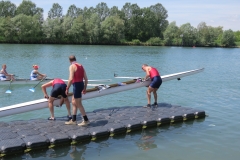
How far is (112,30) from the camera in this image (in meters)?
106

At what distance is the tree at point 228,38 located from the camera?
128 metres

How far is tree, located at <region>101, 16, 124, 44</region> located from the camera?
10355 centimetres

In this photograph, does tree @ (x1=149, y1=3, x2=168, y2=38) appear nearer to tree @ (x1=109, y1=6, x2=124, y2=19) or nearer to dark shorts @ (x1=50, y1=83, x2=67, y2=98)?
tree @ (x1=109, y1=6, x2=124, y2=19)

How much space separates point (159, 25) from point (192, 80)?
372 ft

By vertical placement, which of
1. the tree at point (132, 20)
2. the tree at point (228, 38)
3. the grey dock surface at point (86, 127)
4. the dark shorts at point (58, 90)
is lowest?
the grey dock surface at point (86, 127)

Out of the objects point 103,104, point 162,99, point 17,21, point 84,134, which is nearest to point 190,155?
point 84,134

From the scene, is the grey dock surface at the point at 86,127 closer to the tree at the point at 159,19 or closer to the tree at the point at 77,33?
the tree at the point at 77,33

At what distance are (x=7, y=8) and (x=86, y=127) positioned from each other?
454ft

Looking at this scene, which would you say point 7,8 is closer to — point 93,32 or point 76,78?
point 93,32

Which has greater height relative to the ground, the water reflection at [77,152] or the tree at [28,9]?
the tree at [28,9]

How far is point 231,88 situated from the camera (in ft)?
75.0

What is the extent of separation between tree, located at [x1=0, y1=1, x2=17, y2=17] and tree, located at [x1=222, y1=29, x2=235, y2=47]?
9860 centimetres

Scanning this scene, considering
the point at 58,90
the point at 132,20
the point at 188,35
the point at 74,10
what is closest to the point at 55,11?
the point at 74,10

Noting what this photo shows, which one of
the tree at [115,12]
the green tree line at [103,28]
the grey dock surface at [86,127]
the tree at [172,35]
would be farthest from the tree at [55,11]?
the grey dock surface at [86,127]
